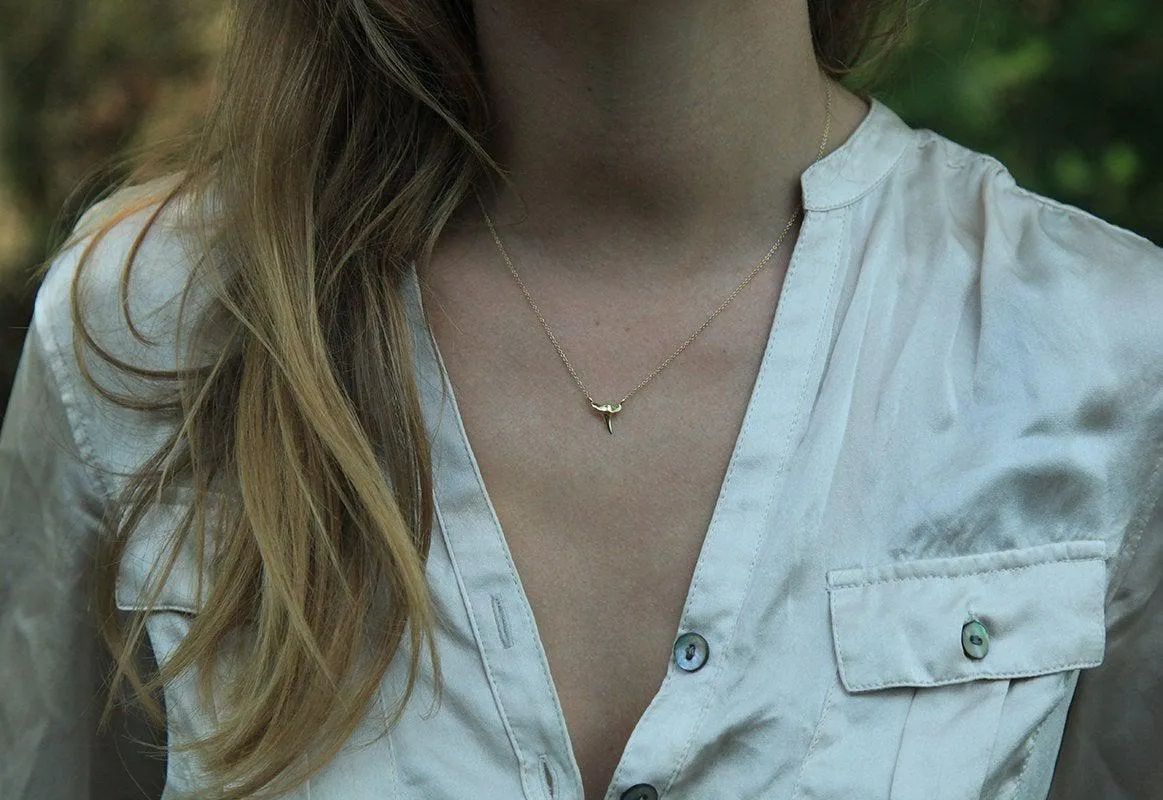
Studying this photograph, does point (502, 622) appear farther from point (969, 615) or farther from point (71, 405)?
point (71, 405)

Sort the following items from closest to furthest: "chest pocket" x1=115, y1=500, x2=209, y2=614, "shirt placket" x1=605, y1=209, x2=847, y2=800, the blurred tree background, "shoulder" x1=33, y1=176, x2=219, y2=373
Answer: "shirt placket" x1=605, y1=209, x2=847, y2=800 → "chest pocket" x1=115, y1=500, x2=209, y2=614 → "shoulder" x1=33, y1=176, x2=219, y2=373 → the blurred tree background

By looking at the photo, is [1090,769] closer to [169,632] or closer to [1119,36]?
[169,632]

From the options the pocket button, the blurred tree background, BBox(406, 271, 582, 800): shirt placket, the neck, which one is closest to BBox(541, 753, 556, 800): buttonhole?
BBox(406, 271, 582, 800): shirt placket

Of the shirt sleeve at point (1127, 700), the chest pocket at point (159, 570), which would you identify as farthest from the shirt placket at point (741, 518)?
the chest pocket at point (159, 570)

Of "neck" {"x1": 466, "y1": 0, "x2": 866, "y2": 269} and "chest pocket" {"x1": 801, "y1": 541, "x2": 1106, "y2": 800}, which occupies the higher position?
"neck" {"x1": 466, "y1": 0, "x2": 866, "y2": 269}

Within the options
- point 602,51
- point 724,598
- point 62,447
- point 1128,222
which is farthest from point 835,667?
point 1128,222

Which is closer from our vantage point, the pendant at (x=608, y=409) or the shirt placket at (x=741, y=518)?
the shirt placket at (x=741, y=518)

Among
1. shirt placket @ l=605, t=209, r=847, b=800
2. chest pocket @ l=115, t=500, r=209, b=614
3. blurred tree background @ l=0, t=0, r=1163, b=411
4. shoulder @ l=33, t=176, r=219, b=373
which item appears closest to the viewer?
shirt placket @ l=605, t=209, r=847, b=800

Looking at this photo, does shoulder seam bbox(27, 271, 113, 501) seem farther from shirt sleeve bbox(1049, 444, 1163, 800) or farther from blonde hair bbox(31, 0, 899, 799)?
shirt sleeve bbox(1049, 444, 1163, 800)

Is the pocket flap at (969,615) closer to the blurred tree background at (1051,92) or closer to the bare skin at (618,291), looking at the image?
the bare skin at (618,291)

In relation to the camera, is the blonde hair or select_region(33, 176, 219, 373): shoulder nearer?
the blonde hair
